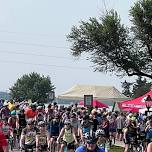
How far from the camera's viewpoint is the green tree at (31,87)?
434ft

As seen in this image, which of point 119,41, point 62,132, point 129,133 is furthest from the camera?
point 119,41

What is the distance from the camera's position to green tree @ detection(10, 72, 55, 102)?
132m

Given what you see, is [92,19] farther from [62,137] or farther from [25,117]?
[62,137]

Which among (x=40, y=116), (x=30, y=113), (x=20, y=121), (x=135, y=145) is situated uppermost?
(x=30, y=113)

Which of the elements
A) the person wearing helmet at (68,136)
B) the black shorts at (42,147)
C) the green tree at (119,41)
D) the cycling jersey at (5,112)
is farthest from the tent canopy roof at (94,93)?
the black shorts at (42,147)

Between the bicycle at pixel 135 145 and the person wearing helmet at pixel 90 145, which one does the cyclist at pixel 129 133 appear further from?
the person wearing helmet at pixel 90 145

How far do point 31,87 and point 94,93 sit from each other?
7353cm

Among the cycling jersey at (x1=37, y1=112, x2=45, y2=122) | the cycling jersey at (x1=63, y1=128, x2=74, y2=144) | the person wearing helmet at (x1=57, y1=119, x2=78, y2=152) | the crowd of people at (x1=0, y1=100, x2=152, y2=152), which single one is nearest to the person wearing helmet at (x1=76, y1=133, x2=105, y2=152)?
the crowd of people at (x1=0, y1=100, x2=152, y2=152)

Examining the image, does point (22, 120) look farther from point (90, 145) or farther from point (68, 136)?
point (90, 145)

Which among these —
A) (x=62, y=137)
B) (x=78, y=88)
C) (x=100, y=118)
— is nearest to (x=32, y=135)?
(x=62, y=137)

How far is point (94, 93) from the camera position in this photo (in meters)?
64.1

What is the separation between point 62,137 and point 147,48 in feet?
87.6

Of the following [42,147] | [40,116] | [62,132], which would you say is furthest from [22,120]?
[42,147]

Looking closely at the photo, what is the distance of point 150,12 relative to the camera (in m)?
41.9
